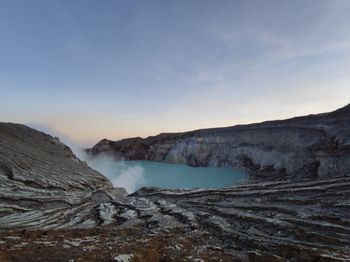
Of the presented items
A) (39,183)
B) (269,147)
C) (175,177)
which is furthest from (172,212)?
(269,147)

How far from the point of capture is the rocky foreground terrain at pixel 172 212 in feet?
31.4

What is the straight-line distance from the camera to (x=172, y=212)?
54.6 feet

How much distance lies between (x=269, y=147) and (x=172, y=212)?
28.6 metres

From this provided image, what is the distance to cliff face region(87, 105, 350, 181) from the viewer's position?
31859mm

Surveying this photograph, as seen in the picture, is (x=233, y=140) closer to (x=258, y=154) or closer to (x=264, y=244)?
(x=258, y=154)

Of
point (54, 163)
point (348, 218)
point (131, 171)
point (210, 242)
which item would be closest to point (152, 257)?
point (210, 242)

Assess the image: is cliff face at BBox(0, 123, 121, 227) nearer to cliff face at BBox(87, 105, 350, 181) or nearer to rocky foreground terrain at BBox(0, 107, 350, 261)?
rocky foreground terrain at BBox(0, 107, 350, 261)

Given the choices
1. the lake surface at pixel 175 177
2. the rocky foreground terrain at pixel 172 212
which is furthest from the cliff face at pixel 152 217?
the lake surface at pixel 175 177

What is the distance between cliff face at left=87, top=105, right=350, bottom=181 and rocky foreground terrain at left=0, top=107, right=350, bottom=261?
0.21 metres

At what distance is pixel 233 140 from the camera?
163 feet

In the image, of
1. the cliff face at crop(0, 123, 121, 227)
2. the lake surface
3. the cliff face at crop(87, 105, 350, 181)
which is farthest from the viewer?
the lake surface

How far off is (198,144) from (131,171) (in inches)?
518

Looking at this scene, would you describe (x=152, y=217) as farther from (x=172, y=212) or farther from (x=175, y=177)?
(x=175, y=177)

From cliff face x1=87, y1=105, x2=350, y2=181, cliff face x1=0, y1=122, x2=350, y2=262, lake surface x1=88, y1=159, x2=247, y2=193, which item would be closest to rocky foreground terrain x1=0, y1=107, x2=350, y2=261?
cliff face x1=0, y1=122, x2=350, y2=262
